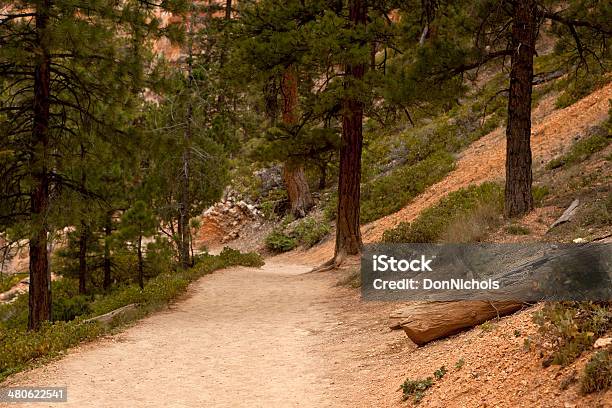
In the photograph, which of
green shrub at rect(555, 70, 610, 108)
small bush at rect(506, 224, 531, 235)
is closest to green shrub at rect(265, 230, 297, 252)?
green shrub at rect(555, 70, 610, 108)

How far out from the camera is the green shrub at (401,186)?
1956 cm

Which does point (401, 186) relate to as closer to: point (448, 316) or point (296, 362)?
point (296, 362)

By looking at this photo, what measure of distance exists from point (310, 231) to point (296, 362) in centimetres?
1462

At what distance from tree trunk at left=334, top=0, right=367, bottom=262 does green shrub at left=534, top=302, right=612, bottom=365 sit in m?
8.63

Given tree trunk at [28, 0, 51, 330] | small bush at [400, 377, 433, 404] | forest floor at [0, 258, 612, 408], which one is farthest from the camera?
tree trunk at [28, 0, 51, 330]

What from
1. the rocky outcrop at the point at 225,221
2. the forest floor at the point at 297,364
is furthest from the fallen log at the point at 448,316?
the rocky outcrop at the point at 225,221

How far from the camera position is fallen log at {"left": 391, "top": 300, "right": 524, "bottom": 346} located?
5.97 metres

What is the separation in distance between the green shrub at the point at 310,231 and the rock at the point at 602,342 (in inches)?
682

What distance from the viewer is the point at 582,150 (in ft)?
45.0

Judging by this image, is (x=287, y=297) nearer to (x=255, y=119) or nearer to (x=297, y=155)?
(x=297, y=155)

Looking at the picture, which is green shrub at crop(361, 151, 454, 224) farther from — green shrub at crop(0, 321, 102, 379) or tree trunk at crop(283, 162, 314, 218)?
green shrub at crop(0, 321, 102, 379)

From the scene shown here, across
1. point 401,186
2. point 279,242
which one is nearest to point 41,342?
point 401,186

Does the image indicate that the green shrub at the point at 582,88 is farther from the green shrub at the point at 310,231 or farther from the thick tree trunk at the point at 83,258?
the thick tree trunk at the point at 83,258

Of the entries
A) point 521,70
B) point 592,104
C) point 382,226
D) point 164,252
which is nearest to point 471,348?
point 521,70
